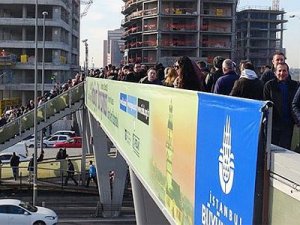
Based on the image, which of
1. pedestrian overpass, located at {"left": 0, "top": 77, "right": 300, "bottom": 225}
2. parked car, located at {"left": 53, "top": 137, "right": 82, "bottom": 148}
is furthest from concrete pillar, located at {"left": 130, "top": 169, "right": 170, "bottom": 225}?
parked car, located at {"left": 53, "top": 137, "right": 82, "bottom": 148}

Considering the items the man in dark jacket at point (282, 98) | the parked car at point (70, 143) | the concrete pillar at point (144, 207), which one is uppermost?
the man in dark jacket at point (282, 98)

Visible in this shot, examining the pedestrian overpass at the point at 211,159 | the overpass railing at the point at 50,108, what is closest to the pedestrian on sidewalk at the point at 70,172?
the overpass railing at the point at 50,108

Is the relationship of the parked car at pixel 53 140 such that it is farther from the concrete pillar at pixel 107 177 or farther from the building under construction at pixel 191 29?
the building under construction at pixel 191 29

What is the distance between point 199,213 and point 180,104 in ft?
4.25

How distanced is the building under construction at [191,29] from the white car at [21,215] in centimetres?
4781

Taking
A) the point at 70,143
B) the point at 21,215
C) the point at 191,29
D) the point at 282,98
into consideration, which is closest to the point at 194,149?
the point at 282,98

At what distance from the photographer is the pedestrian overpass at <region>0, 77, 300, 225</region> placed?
340 centimetres

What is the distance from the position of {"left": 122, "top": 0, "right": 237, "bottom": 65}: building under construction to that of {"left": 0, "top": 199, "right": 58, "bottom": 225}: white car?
4781 centimetres

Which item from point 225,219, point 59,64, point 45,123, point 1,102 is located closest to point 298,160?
point 225,219

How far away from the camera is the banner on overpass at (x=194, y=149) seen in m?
3.70

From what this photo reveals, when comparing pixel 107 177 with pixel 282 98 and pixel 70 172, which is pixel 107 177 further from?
pixel 282 98

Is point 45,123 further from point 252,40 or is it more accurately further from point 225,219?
point 252,40

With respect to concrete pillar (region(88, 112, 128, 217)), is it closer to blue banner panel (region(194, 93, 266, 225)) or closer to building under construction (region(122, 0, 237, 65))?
blue banner panel (region(194, 93, 266, 225))

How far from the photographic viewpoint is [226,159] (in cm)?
407
